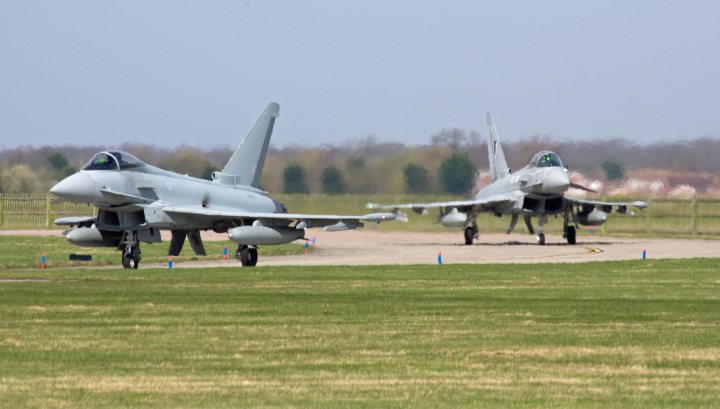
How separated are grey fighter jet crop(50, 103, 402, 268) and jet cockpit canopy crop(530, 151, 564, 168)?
1315cm

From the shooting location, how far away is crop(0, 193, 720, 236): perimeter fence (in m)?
46.8

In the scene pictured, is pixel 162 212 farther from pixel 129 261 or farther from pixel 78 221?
pixel 78 221

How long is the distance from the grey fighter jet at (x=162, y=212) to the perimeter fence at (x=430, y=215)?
11.9 meters

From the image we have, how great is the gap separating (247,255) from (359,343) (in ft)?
59.7

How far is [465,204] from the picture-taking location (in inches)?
1865

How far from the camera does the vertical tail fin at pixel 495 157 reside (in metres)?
49.4

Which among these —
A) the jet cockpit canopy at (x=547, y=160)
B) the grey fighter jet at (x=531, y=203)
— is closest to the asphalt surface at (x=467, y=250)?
the grey fighter jet at (x=531, y=203)

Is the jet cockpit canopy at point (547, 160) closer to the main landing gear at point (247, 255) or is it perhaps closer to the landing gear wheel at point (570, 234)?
the landing gear wheel at point (570, 234)

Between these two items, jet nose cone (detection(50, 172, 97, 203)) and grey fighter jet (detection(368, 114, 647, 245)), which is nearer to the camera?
jet nose cone (detection(50, 172, 97, 203))

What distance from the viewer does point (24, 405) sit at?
10.1m

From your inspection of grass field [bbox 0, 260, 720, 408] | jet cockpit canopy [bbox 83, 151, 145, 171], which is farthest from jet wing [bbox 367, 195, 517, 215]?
grass field [bbox 0, 260, 720, 408]

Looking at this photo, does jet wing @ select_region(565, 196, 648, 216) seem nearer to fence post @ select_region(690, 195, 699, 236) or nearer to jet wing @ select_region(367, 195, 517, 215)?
jet wing @ select_region(367, 195, 517, 215)

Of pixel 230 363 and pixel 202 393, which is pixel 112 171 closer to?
pixel 230 363

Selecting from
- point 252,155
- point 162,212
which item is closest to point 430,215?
point 252,155
